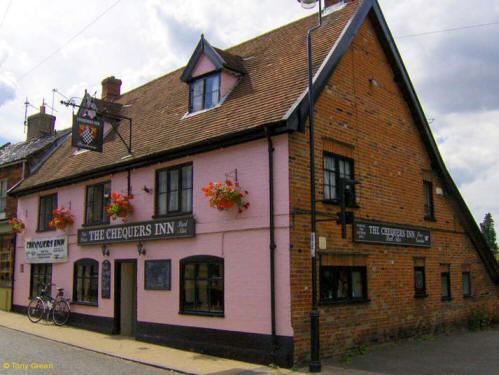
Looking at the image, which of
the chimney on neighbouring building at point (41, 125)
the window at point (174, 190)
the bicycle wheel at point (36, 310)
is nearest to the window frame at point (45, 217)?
the bicycle wheel at point (36, 310)

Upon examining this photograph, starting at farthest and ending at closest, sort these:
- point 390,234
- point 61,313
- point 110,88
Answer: point 110,88, point 61,313, point 390,234

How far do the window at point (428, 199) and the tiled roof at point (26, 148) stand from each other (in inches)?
631

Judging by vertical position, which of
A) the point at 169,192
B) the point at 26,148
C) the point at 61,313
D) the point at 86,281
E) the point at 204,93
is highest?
the point at 26,148

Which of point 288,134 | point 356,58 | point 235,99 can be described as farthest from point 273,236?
point 356,58

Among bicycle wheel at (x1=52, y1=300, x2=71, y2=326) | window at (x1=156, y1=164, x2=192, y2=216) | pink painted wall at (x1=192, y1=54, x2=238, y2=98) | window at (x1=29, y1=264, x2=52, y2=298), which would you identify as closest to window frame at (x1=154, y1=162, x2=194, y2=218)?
window at (x1=156, y1=164, x2=192, y2=216)

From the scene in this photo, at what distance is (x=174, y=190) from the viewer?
13203 millimetres

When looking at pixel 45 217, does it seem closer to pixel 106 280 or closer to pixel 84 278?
pixel 84 278

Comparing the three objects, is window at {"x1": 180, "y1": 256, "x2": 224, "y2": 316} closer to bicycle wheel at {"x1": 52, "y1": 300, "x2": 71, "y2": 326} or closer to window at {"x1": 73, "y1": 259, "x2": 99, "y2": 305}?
window at {"x1": 73, "y1": 259, "x2": 99, "y2": 305}

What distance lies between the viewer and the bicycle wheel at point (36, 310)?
Result: 55.3 feet

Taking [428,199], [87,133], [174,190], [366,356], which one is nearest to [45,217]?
[87,133]

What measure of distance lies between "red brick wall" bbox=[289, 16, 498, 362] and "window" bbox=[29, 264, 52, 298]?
11.2m

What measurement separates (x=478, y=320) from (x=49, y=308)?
1463cm

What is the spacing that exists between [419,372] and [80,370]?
667cm

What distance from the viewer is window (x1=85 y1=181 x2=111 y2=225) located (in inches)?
615
